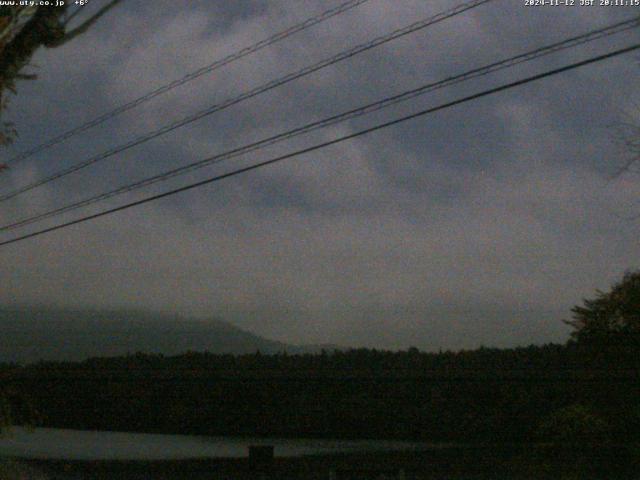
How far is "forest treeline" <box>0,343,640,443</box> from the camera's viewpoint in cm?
1748

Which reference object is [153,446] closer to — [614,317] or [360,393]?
[360,393]

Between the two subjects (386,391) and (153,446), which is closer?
(153,446)

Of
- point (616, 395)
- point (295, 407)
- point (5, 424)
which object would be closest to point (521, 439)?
point (616, 395)

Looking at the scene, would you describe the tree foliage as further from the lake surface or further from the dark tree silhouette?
the dark tree silhouette

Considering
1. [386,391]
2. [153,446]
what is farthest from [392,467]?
[153,446]

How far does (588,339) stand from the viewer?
18.2m

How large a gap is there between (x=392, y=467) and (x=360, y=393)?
7.00 metres

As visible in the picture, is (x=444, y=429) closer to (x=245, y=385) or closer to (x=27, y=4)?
(x=245, y=385)

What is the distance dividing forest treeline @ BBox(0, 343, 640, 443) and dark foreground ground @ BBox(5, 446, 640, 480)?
160 cm

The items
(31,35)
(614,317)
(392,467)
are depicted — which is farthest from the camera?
(614,317)

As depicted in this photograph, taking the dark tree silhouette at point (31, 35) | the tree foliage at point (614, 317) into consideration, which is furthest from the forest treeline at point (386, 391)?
the dark tree silhouette at point (31, 35)

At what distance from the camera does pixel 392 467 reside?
14.7 meters

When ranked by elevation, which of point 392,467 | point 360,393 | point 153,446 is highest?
point 360,393

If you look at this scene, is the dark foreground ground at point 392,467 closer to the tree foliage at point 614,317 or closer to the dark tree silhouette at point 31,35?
the tree foliage at point 614,317
